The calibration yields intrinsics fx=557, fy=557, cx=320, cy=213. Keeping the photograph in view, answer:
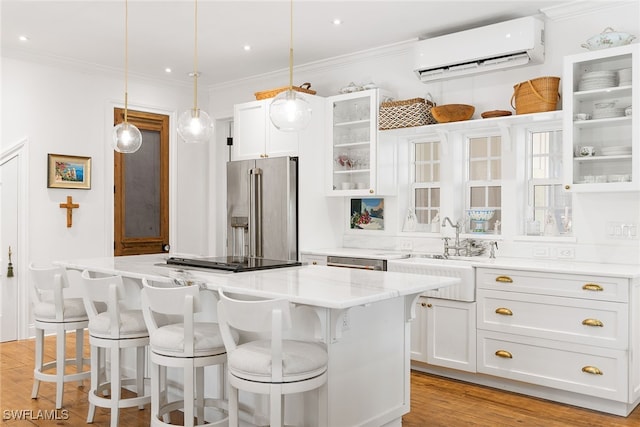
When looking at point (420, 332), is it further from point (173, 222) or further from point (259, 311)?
point (173, 222)

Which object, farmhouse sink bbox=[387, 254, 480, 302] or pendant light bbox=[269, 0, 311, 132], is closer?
pendant light bbox=[269, 0, 311, 132]

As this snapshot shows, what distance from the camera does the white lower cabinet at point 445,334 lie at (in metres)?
4.02

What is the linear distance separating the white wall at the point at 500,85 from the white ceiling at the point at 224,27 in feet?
0.62

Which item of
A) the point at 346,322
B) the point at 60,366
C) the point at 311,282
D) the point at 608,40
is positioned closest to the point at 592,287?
the point at 608,40

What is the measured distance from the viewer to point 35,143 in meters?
5.41

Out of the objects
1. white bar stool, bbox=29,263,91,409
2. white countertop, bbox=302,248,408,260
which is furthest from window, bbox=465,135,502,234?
white bar stool, bbox=29,263,91,409

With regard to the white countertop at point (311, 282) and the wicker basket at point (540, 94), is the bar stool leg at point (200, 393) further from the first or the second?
the wicker basket at point (540, 94)

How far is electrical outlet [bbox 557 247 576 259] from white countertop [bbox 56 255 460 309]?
1.69 meters

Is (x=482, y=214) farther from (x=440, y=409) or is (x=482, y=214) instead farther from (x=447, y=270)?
(x=440, y=409)

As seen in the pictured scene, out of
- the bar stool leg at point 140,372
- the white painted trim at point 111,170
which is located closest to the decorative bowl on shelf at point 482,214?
the bar stool leg at point 140,372

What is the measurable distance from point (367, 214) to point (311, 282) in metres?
2.72

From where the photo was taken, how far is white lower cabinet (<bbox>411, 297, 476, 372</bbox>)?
4.02 m

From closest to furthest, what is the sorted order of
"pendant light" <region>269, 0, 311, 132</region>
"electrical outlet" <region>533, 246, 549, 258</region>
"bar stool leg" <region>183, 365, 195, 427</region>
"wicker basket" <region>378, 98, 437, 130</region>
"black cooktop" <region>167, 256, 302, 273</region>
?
"bar stool leg" <region>183, 365, 195, 427</region>
"pendant light" <region>269, 0, 311, 132</region>
"black cooktop" <region>167, 256, 302, 273</region>
"electrical outlet" <region>533, 246, 549, 258</region>
"wicker basket" <region>378, 98, 437, 130</region>

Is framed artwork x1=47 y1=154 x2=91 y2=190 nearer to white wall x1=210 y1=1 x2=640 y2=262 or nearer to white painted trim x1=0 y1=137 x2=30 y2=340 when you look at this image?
white painted trim x1=0 y1=137 x2=30 y2=340
